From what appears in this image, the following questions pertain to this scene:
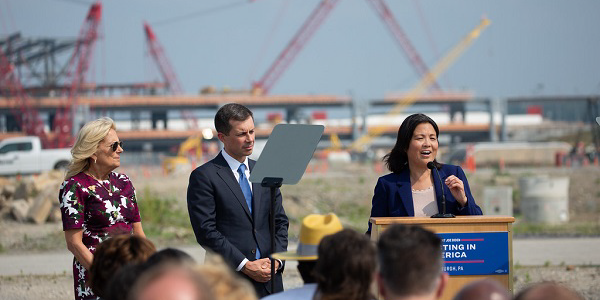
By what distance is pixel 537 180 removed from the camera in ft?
83.9

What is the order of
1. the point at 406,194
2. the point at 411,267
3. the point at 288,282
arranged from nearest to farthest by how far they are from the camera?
the point at 411,267
the point at 406,194
the point at 288,282

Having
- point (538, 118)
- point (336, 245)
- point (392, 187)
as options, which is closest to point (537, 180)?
point (392, 187)

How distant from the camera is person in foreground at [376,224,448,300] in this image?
3.13 metres

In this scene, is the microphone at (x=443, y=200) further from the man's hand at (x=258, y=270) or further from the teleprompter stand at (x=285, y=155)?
the man's hand at (x=258, y=270)

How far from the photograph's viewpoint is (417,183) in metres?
5.78

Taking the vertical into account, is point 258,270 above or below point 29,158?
above

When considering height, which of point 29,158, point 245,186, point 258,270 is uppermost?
point 245,186

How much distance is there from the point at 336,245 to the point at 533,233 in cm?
1715

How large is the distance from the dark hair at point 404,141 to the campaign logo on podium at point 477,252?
768 millimetres

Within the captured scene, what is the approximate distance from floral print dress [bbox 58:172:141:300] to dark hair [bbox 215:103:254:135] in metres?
0.75

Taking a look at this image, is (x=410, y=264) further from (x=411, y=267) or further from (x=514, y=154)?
(x=514, y=154)

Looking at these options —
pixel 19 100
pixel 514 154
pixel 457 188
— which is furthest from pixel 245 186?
pixel 19 100

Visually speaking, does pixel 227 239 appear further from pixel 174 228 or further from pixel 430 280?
pixel 174 228

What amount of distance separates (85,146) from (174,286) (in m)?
3.25
